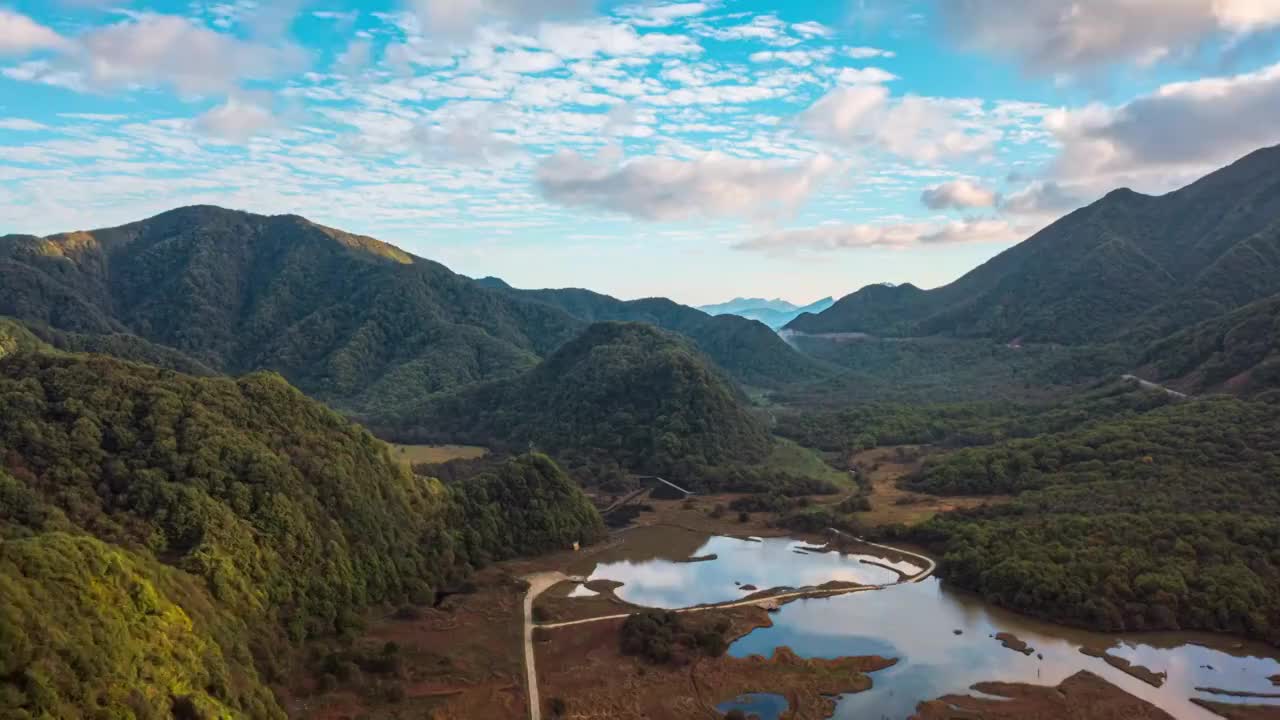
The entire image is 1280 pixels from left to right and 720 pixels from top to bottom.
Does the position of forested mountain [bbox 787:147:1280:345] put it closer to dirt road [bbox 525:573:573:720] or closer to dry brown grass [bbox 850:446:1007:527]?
dry brown grass [bbox 850:446:1007:527]

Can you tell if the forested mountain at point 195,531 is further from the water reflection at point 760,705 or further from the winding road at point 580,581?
the water reflection at point 760,705

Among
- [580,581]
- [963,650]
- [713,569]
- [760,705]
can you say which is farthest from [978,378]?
[760,705]

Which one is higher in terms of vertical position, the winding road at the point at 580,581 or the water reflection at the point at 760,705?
the winding road at the point at 580,581

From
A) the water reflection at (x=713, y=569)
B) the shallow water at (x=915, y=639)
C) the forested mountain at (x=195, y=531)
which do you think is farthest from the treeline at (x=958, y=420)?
the forested mountain at (x=195, y=531)

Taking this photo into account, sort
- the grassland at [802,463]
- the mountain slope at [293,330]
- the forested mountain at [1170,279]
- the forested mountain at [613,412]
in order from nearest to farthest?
the grassland at [802,463] → the forested mountain at [613,412] → the forested mountain at [1170,279] → the mountain slope at [293,330]

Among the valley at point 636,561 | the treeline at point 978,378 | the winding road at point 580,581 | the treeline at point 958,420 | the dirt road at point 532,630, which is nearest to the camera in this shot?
the valley at point 636,561

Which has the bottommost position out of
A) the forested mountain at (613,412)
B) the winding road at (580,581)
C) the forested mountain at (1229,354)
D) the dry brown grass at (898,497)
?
the winding road at (580,581)

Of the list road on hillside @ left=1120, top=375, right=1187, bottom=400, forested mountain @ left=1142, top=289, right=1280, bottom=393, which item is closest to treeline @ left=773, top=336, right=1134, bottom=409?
forested mountain @ left=1142, top=289, right=1280, bottom=393
